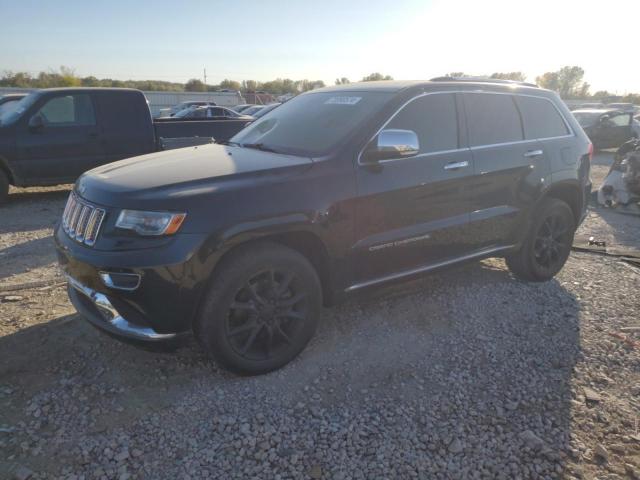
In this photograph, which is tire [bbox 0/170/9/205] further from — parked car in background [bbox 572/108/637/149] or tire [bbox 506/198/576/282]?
parked car in background [bbox 572/108/637/149]

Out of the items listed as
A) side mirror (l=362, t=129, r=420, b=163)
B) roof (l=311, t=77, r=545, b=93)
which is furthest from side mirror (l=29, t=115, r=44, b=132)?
side mirror (l=362, t=129, r=420, b=163)

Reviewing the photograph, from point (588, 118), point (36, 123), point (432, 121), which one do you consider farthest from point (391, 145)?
point (588, 118)

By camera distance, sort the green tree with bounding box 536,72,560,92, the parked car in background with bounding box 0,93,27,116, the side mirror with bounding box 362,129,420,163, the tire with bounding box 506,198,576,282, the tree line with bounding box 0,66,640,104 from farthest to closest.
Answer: the green tree with bounding box 536,72,560,92 < the tree line with bounding box 0,66,640,104 < the parked car in background with bounding box 0,93,27,116 < the tire with bounding box 506,198,576,282 < the side mirror with bounding box 362,129,420,163

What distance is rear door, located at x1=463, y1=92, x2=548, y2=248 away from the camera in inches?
157

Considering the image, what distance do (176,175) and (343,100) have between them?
1544 mm

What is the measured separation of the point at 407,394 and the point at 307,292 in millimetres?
904

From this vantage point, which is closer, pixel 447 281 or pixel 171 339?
pixel 171 339

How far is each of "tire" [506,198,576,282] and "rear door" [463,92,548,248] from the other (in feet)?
0.82

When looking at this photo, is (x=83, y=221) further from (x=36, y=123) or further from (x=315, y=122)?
(x=36, y=123)

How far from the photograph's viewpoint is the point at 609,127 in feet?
51.6

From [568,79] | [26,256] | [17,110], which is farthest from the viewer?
[568,79]

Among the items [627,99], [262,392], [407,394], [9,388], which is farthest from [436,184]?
[627,99]

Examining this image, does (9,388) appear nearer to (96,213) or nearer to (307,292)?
(96,213)

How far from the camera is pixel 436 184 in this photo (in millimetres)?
3652
